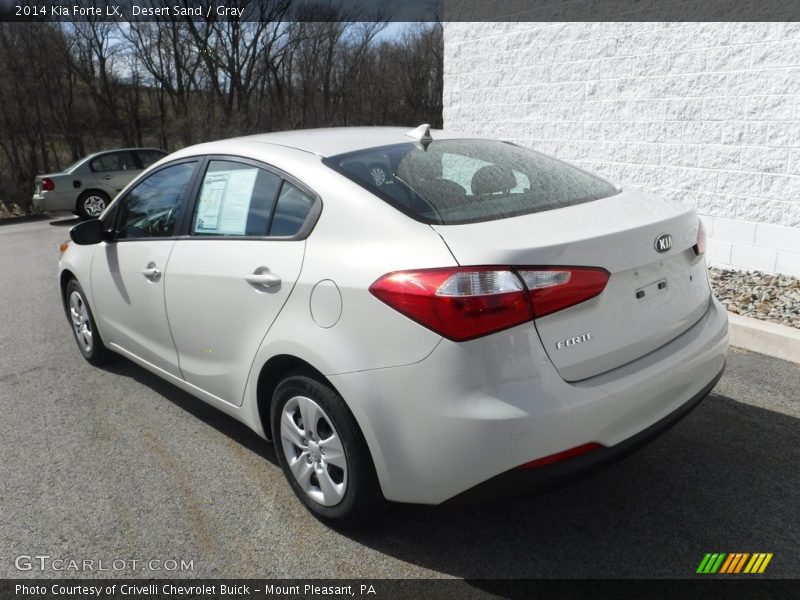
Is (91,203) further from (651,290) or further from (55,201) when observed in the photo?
(651,290)

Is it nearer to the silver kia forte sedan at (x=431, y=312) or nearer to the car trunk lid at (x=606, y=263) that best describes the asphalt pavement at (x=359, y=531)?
the silver kia forte sedan at (x=431, y=312)

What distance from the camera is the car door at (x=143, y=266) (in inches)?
145

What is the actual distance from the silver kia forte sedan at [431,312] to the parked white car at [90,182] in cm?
1258

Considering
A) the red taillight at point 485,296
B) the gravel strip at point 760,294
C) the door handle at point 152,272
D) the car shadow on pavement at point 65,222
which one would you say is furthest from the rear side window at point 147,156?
the red taillight at point 485,296

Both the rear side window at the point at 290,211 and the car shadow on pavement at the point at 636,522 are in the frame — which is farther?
the rear side window at the point at 290,211

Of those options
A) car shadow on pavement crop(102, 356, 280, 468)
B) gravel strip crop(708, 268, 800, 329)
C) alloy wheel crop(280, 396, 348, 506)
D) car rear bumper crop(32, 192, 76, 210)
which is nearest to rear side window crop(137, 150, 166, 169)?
car rear bumper crop(32, 192, 76, 210)

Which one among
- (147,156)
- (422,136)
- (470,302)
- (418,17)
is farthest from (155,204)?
(418,17)

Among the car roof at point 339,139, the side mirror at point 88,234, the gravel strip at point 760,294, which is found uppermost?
the car roof at point 339,139

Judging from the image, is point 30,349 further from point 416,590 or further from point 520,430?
point 520,430

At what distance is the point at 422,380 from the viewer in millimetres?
2268

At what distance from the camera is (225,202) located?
3.33 m

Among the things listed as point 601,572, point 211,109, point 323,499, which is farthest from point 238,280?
point 211,109

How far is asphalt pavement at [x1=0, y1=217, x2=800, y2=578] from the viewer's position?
2.60 m

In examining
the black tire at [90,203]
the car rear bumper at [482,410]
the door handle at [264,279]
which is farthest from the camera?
the black tire at [90,203]
